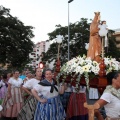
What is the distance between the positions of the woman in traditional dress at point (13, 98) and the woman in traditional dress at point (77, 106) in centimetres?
254

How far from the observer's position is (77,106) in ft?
25.9

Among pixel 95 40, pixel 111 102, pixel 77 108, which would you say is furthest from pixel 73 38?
pixel 111 102

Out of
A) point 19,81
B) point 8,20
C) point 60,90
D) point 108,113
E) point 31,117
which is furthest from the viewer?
point 8,20

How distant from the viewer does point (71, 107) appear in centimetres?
791

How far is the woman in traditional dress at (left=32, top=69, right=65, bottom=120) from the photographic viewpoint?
21.1ft

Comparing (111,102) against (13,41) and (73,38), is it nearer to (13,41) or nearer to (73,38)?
(13,41)

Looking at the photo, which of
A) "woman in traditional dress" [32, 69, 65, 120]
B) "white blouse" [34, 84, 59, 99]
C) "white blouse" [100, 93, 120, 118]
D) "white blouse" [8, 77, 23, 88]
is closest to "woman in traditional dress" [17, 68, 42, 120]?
"woman in traditional dress" [32, 69, 65, 120]

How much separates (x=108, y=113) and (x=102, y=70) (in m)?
1.83

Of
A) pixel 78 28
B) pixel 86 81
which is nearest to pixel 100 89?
pixel 86 81

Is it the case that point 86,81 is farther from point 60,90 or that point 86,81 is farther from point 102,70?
point 60,90

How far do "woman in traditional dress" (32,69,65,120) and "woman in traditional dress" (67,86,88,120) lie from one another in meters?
1.26

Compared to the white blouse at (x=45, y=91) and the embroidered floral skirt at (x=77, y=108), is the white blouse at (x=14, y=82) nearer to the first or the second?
the embroidered floral skirt at (x=77, y=108)

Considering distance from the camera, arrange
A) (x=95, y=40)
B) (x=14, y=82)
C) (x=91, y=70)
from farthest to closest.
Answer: (x=14, y=82) < (x=95, y=40) < (x=91, y=70)

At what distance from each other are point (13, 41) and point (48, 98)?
3141 cm
